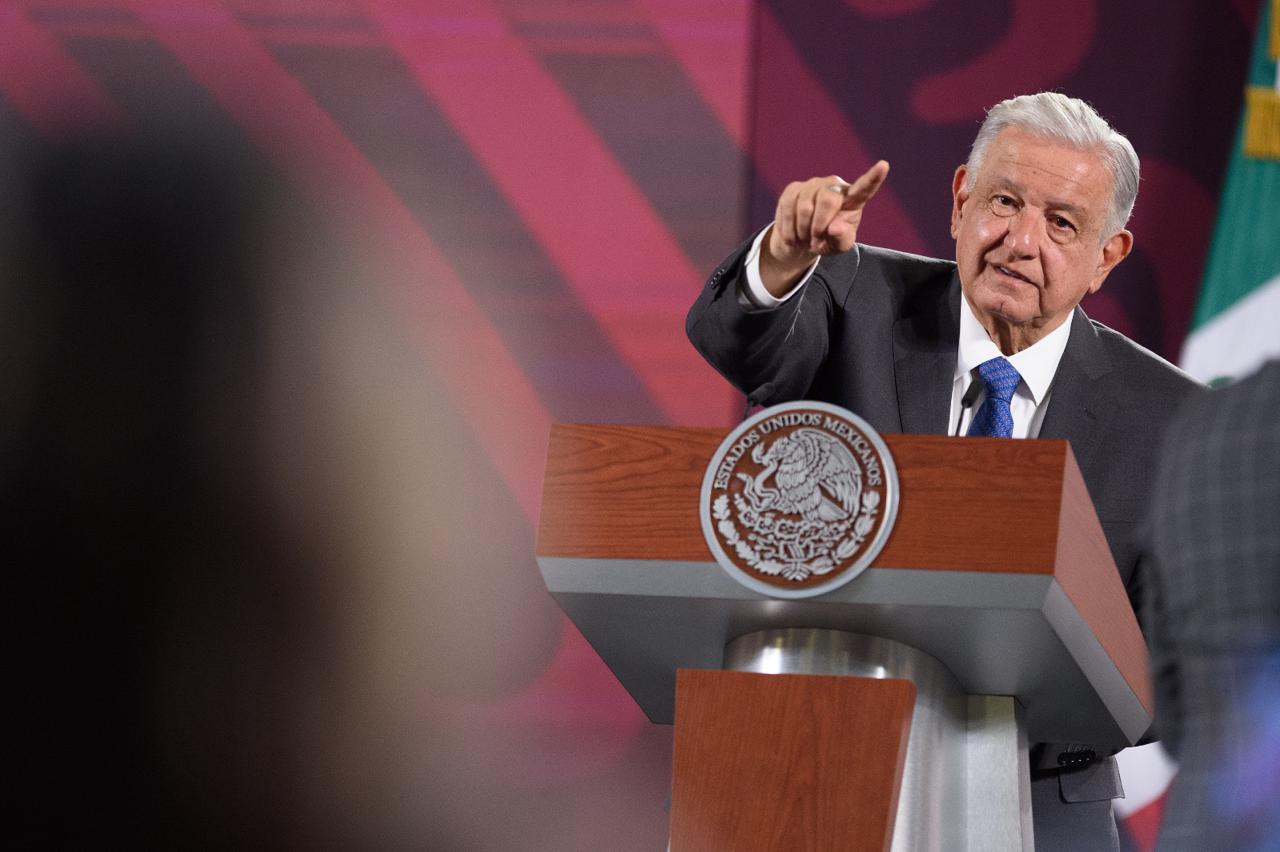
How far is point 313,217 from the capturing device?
10.6 ft

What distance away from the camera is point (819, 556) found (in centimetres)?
118

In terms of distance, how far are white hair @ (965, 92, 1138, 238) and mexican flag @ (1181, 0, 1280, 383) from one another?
1209 millimetres

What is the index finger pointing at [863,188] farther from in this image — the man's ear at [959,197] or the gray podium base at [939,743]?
the man's ear at [959,197]

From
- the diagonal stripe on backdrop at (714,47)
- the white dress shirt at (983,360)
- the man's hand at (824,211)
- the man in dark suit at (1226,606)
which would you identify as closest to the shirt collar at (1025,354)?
the white dress shirt at (983,360)

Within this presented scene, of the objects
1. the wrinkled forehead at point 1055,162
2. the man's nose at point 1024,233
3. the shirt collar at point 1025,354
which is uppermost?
the wrinkled forehead at point 1055,162

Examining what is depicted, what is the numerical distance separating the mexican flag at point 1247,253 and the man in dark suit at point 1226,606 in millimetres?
2408

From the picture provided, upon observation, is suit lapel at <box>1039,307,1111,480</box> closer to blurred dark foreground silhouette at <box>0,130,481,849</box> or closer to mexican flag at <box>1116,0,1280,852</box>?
mexican flag at <box>1116,0,1280,852</box>

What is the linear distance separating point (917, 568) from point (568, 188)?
7.28 feet

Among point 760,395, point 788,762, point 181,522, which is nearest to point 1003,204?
point 760,395

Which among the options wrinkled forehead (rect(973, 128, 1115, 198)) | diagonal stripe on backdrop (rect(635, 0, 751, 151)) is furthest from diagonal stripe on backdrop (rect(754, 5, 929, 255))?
wrinkled forehead (rect(973, 128, 1115, 198))

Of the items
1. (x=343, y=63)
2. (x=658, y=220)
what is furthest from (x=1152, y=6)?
(x=343, y=63)

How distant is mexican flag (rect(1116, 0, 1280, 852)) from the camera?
3.08m

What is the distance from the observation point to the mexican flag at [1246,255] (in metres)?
3.08

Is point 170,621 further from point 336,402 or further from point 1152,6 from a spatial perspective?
point 1152,6
